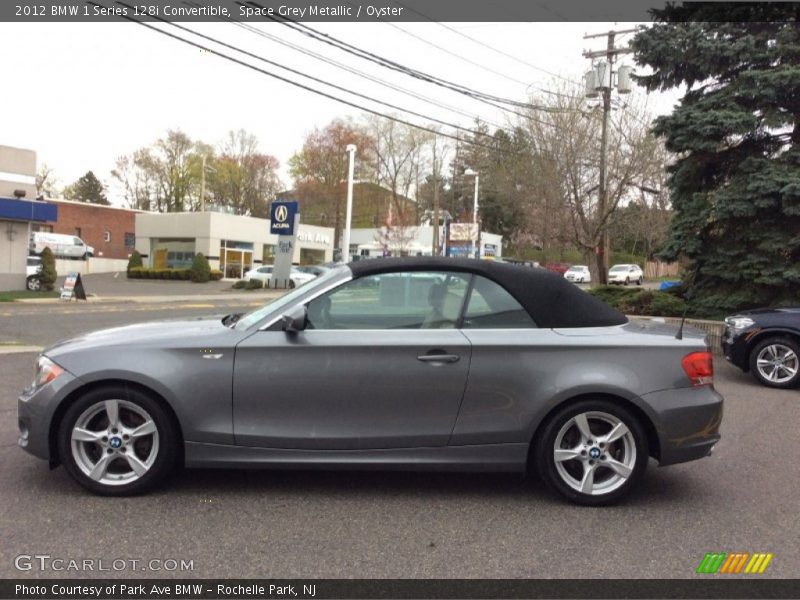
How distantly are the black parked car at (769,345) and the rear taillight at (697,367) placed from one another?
16.9 feet

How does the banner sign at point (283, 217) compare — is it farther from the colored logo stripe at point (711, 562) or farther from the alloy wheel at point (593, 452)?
the colored logo stripe at point (711, 562)

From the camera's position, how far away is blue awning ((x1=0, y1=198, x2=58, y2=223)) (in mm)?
25328

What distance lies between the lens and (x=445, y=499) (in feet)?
14.0

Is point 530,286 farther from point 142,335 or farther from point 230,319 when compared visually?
point 142,335

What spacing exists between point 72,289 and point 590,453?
2484cm

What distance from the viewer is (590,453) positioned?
164 inches

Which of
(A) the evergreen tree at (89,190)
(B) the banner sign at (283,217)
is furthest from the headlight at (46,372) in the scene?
(A) the evergreen tree at (89,190)

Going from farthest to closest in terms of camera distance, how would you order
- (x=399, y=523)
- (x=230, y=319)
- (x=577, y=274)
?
1. (x=577, y=274)
2. (x=230, y=319)
3. (x=399, y=523)

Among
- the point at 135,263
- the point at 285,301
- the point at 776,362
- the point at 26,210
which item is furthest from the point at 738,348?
the point at 135,263

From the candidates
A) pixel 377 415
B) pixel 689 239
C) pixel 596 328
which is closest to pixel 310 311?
pixel 377 415

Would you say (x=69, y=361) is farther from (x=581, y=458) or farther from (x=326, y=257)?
(x=326, y=257)

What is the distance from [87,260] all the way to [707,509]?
176 feet

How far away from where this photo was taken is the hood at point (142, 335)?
4.17 m

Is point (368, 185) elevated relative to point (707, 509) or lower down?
elevated
